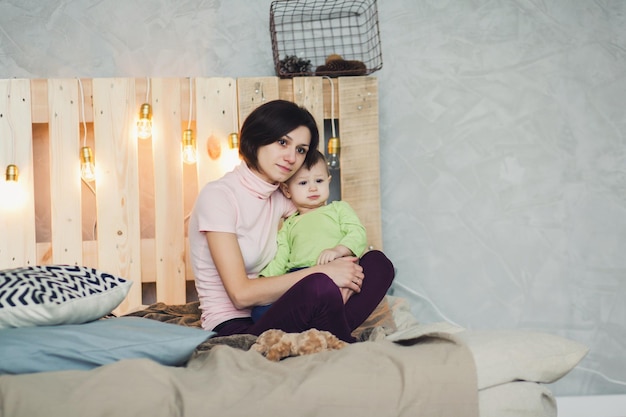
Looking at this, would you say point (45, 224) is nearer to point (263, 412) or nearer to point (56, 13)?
point (56, 13)

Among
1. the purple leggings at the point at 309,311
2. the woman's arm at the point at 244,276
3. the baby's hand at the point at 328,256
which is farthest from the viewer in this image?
the baby's hand at the point at 328,256

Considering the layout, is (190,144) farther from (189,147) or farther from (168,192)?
(168,192)

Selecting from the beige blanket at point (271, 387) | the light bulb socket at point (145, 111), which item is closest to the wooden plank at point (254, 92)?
the light bulb socket at point (145, 111)

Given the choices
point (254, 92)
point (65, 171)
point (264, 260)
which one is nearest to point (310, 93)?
point (254, 92)

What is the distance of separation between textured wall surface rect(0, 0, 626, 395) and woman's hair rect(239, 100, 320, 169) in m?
0.75

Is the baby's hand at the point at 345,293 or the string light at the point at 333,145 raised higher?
the string light at the point at 333,145

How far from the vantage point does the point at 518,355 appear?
4.29 feet

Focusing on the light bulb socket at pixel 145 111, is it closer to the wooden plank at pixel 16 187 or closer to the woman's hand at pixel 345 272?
the wooden plank at pixel 16 187

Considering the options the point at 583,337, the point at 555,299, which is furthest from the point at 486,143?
the point at 583,337

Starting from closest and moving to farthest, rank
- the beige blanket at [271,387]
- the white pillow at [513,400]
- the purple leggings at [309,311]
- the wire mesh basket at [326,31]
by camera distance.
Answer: the beige blanket at [271,387] → the white pillow at [513,400] → the purple leggings at [309,311] → the wire mesh basket at [326,31]

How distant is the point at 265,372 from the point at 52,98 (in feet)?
5.37

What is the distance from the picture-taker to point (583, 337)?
269 centimetres

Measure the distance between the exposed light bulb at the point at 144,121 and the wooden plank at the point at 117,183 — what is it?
0.06m

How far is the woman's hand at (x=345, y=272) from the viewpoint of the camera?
1810mm
